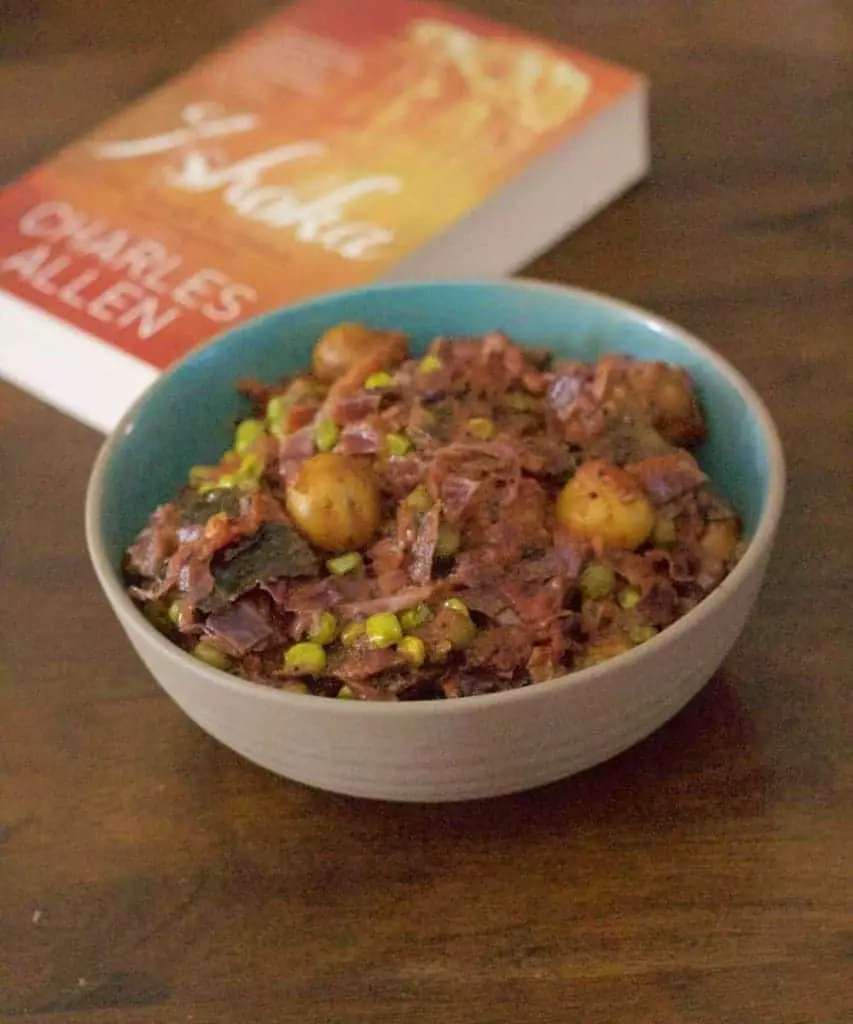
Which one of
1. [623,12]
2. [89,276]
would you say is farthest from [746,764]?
[623,12]

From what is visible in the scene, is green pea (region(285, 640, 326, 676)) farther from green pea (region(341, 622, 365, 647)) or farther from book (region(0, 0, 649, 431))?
book (region(0, 0, 649, 431))

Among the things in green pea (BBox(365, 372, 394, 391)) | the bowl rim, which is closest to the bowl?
the bowl rim

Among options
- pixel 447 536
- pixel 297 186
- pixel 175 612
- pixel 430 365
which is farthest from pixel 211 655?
pixel 297 186

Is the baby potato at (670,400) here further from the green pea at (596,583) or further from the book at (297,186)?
the book at (297,186)

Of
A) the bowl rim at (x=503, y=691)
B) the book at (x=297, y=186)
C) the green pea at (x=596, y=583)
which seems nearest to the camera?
the bowl rim at (x=503, y=691)

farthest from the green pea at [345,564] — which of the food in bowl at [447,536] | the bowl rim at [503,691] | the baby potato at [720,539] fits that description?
the baby potato at [720,539]

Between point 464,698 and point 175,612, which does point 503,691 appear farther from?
point 175,612
